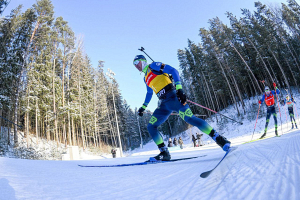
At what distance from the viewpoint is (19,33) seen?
1422 centimetres

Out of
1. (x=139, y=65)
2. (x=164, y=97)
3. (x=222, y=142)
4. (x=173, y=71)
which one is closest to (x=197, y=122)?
(x=222, y=142)

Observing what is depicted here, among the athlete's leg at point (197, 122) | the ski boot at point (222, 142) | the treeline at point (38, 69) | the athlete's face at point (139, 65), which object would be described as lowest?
the ski boot at point (222, 142)

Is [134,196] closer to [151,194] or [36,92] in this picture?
[151,194]

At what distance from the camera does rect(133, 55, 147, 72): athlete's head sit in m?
2.82

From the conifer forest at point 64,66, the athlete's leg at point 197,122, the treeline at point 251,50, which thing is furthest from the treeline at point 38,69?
the treeline at point 251,50

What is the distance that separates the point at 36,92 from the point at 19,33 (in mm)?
5575

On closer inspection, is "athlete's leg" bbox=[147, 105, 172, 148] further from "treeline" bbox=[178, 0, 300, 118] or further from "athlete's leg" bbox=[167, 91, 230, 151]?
"treeline" bbox=[178, 0, 300, 118]

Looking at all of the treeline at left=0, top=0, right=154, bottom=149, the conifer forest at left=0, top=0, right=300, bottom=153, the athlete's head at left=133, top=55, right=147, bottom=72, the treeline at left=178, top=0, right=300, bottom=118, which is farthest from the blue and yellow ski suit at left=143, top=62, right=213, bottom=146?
the treeline at left=178, top=0, right=300, bottom=118

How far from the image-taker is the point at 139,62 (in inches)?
112

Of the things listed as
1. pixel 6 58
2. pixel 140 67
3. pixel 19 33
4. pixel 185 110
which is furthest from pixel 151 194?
pixel 19 33

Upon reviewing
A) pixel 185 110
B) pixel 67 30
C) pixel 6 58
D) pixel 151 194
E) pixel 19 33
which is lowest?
pixel 151 194

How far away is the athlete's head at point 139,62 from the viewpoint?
2.82 metres

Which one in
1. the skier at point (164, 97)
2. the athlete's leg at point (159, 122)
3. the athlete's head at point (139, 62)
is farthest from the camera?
the athlete's head at point (139, 62)

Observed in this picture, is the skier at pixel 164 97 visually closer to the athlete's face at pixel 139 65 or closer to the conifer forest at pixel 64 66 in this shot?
the athlete's face at pixel 139 65
